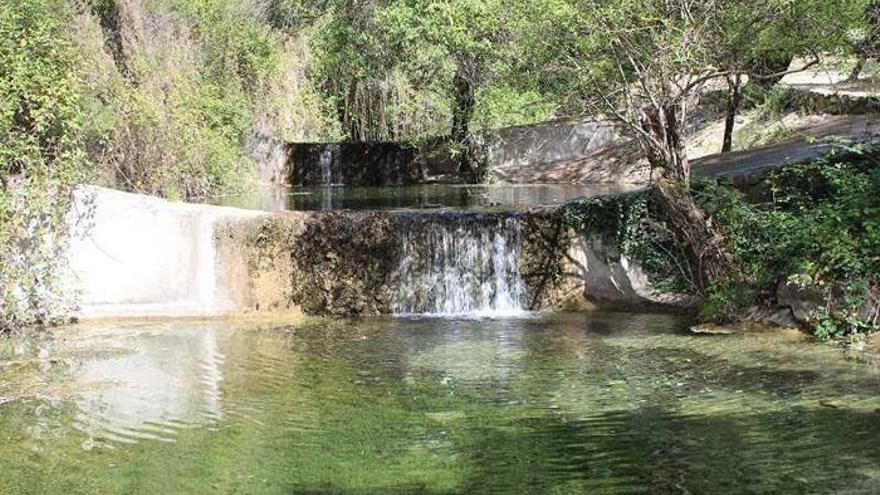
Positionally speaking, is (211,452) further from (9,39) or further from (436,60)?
(436,60)

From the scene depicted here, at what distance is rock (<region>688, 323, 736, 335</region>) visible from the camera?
10219mm

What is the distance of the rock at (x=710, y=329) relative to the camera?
1022 cm

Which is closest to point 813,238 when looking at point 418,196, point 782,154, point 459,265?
point 782,154

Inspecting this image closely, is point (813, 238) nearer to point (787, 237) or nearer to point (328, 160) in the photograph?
point (787, 237)

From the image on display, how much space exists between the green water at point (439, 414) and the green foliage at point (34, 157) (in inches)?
42.0

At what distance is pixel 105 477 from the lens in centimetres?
577

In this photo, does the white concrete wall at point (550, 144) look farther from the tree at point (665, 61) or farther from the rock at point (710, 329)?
the rock at point (710, 329)

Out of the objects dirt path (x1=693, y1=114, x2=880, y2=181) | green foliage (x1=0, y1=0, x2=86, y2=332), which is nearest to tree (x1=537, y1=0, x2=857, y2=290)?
dirt path (x1=693, y1=114, x2=880, y2=181)

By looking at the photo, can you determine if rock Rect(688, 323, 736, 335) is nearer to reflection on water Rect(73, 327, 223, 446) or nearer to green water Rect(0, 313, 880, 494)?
green water Rect(0, 313, 880, 494)

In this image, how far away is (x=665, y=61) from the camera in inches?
429

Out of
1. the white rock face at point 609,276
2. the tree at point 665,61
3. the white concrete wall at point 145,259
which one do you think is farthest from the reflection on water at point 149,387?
the tree at point 665,61

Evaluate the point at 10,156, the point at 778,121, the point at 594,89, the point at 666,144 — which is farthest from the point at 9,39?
the point at 778,121

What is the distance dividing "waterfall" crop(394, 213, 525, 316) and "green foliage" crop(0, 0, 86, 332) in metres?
4.26

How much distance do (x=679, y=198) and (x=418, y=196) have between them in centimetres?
904
